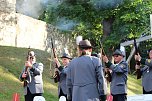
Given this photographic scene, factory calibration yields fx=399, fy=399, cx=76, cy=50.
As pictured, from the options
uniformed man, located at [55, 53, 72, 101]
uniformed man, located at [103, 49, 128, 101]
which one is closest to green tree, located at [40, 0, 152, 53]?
uniformed man, located at [55, 53, 72, 101]

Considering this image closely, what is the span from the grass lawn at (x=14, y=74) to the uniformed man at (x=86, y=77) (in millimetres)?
6128

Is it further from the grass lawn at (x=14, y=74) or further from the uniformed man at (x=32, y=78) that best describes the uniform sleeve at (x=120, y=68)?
the grass lawn at (x=14, y=74)

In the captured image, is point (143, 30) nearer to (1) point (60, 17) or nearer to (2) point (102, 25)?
(2) point (102, 25)

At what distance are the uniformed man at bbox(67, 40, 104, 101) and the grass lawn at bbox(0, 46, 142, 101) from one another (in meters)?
6.13

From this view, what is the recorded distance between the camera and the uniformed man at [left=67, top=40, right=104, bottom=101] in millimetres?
6645

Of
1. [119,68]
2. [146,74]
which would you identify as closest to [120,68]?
[119,68]

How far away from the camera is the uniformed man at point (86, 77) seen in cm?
664

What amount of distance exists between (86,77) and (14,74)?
927cm

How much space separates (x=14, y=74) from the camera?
15.6 m

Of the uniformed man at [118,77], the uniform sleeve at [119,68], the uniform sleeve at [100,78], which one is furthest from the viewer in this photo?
the uniformed man at [118,77]

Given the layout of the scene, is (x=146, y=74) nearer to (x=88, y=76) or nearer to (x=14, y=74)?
(x=88, y=76)

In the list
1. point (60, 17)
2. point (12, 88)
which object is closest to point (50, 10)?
point (60, 17)

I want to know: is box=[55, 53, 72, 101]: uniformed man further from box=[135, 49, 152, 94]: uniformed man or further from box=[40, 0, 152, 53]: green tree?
box=[40, 0, 152, 53]: green tree

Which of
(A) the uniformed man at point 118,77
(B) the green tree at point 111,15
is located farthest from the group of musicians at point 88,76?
(B) the green tree at point 111,15
